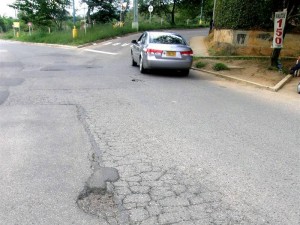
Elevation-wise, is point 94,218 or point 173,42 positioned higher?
point 173,42

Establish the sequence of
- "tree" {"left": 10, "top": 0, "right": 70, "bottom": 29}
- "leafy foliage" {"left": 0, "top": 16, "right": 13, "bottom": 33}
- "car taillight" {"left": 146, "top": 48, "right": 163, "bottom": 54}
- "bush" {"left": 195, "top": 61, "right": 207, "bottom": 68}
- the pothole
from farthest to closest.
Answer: "leafy foliage" {"left": 0, "top": 16, "right": 13, "bottom": 33} → "tree" {"left": 10, "top": 0, "right": 70, "bottom": 29} → "bush" {"left": 195, "top": 61, "right": 207, "bottom": 68} → "car taillight" {"left": 146, "top": 48, "right": 163, "bottom": 54} → the pothole

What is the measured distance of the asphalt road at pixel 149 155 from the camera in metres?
3.61

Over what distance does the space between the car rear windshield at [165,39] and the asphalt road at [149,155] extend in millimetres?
3630

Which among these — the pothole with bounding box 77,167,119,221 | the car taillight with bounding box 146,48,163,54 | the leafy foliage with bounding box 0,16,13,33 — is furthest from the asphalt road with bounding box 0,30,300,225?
the leafy foliage with bounding box 0,16,13,33

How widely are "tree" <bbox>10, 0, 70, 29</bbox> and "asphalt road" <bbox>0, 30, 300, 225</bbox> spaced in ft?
133

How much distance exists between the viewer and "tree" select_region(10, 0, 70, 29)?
154 ft

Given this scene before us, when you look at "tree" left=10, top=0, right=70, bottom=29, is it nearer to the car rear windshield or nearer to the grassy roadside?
the grassy roadside

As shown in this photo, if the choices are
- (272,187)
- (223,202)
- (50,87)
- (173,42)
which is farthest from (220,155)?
(173,42)

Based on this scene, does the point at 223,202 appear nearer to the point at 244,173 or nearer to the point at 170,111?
the point at 244,173

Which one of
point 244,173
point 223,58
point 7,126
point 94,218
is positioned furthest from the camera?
point 223,58

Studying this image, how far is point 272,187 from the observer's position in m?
4.18

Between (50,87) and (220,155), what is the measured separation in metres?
6.45

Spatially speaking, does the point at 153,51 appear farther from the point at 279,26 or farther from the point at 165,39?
the point at 279,26

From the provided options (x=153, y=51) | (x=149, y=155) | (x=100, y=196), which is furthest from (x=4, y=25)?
(x=100, y=196)
